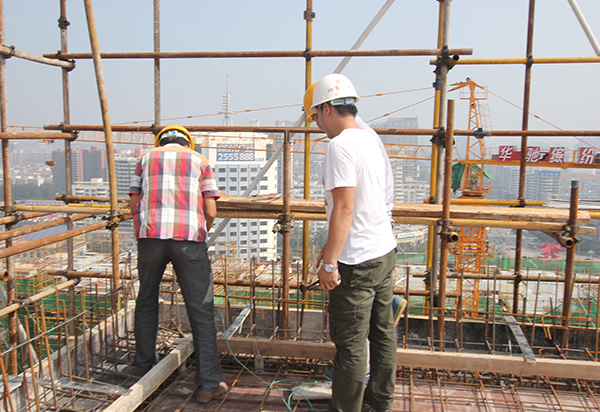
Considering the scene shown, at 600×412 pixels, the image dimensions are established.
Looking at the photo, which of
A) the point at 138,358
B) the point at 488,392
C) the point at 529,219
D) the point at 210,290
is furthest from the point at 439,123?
the point at 138,358

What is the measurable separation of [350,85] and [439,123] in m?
2.22

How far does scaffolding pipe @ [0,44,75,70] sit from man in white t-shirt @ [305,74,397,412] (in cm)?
340

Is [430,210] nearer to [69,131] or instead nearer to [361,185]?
[361,185]

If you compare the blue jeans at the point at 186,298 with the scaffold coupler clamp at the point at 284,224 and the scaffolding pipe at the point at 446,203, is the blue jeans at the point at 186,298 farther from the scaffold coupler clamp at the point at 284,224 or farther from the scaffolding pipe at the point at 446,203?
the scaffolding pipe at the point at 446,203

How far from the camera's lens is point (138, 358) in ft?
11.2

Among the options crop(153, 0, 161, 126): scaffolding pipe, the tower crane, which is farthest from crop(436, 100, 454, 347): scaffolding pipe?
the tower crane

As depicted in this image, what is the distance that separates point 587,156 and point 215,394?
3995cm

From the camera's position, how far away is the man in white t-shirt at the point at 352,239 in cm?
251

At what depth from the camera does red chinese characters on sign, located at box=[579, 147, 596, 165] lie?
34.6m

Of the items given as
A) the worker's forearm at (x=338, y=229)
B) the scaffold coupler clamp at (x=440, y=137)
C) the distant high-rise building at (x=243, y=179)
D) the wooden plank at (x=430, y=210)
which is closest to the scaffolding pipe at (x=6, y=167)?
the wooden plank at (x=430, y=210)

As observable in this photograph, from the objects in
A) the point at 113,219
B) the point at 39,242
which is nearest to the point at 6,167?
the point at 113,219

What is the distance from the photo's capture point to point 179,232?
3053 mm

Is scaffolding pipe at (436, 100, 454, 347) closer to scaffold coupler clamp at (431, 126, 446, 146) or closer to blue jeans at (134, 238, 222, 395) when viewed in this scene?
scaffold coupler clamp at (431, 126, 446, 146)

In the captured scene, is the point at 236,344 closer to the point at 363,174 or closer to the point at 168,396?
the point at 168,396
